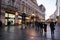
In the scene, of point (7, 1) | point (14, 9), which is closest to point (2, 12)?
point (7, 1)

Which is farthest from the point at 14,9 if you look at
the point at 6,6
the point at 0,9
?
the point at 0,9

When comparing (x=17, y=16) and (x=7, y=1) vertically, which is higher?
(x=7, y=1)

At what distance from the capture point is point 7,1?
54062 millimetres

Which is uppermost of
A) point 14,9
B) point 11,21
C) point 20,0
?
point 20,0

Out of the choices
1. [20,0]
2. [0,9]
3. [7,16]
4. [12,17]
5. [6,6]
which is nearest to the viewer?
[0,9]

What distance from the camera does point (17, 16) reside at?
219ft

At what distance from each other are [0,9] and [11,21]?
1534 centimetres

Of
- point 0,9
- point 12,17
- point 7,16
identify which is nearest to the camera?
point 0,9

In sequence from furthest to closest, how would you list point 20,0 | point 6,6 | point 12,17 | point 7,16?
1. point 20,0
2. point 12,17
3. point 7,16
4. point 6,6

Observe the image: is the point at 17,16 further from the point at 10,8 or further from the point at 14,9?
the point at 10,8

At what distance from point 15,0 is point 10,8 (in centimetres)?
965

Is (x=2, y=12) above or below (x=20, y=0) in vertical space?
below

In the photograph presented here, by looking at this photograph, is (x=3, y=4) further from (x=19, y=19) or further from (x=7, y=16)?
(x=19, y=19)

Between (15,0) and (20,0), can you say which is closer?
(15,0)
